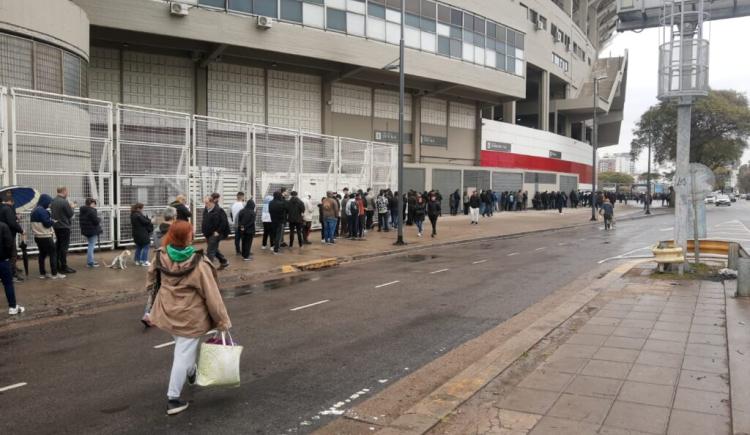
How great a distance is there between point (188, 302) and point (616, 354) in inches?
170

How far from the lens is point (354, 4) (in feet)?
88.8

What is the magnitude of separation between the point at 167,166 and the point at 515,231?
14977 millimetres

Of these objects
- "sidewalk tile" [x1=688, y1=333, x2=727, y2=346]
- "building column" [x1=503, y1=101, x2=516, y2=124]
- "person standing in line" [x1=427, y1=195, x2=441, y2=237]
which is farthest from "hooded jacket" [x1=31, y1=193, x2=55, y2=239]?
"building column" [x1=503, y1=101, x2=516, y2=124]

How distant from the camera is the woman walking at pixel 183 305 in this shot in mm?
4703

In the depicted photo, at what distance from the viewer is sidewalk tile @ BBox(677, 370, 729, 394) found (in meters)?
4.95

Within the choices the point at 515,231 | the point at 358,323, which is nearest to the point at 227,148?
the point at 358,323

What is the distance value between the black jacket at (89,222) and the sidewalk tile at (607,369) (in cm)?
1037

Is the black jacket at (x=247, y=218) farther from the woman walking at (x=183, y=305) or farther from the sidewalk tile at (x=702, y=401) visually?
the sidewalk tile at (x=702, y=401)

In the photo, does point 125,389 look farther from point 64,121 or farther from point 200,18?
point 200,18

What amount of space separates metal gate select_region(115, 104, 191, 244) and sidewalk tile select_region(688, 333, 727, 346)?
1285 centimetres

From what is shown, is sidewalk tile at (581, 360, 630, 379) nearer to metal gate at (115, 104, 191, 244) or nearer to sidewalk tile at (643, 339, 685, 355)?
sidewalk tile at (643, 339, 685, 355)

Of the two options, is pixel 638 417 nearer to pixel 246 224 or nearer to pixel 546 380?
pixel 546 380

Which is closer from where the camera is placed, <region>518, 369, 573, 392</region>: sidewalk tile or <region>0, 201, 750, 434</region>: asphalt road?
<region>0, 201, 750, 434</region>: asphalt road

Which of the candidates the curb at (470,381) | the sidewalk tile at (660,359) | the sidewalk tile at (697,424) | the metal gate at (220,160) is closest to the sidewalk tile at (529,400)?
the curb at (470,381)
